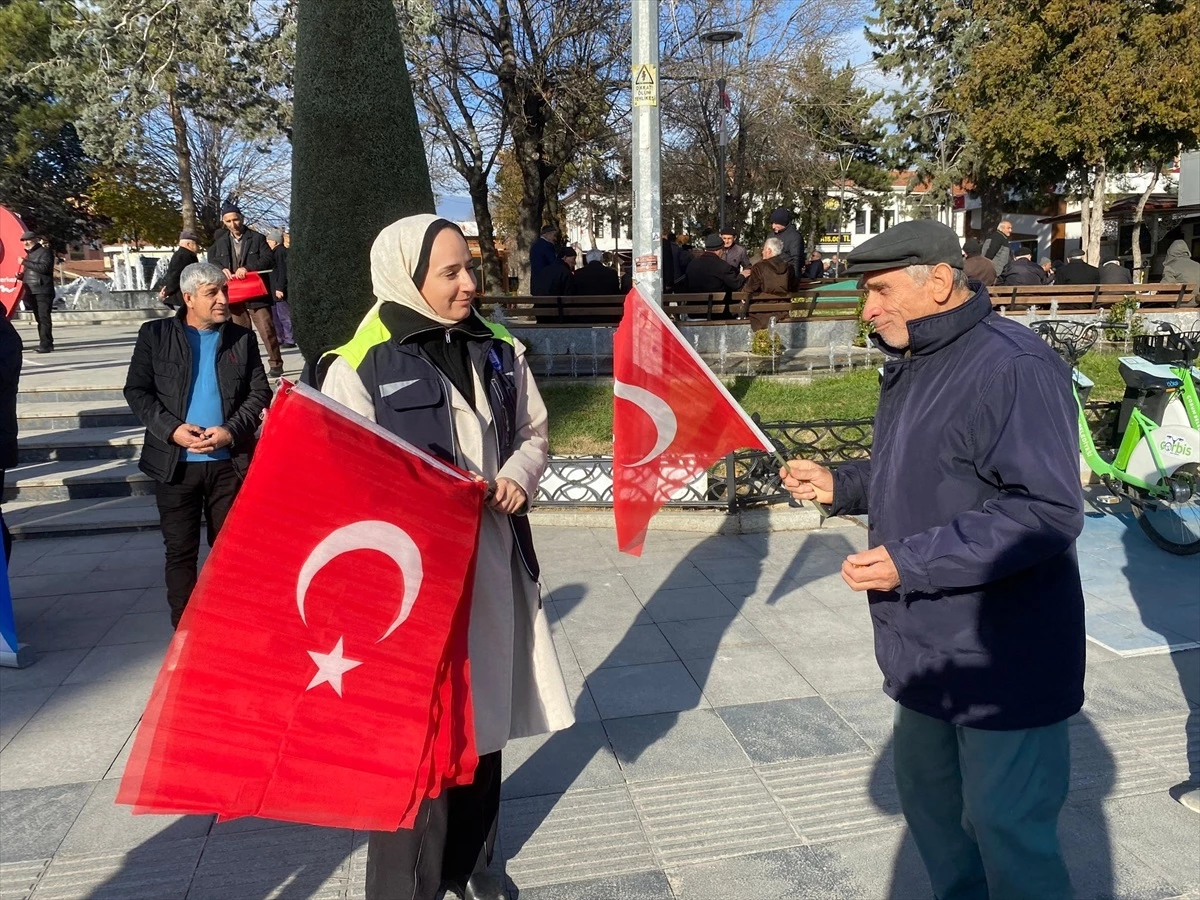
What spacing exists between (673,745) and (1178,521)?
14.0 ft

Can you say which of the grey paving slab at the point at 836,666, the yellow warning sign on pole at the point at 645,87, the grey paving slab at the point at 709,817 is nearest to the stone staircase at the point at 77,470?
the yellow warning sign on pole at the point at 645,87

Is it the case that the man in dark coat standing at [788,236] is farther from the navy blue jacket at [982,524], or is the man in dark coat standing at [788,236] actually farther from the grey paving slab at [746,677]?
the navy blue jacket at [982,524]

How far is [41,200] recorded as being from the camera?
116ft

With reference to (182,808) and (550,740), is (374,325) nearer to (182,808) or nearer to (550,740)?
(182,808)

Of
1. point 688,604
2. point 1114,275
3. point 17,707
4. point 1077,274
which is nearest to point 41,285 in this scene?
point 17,707

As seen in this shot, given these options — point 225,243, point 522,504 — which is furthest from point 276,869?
point 225,243

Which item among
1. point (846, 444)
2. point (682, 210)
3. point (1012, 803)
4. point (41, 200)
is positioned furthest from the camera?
point (682, 210)

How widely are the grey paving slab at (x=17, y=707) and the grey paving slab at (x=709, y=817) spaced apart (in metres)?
2.79

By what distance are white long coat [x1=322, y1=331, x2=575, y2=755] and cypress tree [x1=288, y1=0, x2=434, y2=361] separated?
5.70 meters

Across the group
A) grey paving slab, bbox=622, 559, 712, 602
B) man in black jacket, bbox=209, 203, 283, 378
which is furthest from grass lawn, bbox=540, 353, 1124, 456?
man in black jacket, bbox=209, 203, 283, 378

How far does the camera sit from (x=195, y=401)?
445 centimetres

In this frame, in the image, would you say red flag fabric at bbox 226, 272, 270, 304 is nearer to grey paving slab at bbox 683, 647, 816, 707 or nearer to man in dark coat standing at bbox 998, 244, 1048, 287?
grey paving slab at bbox 683, 647, 816, 707

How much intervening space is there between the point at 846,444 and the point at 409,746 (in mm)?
5841

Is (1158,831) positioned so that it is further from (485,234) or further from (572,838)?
(485,234)
